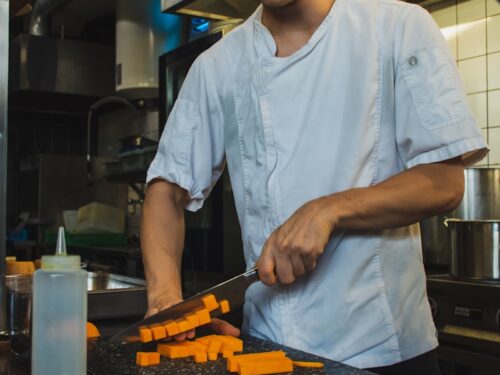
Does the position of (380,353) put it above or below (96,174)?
below

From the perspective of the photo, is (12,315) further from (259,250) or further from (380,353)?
(380,353)

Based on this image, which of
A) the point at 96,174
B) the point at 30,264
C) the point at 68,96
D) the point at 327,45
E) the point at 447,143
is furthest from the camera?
the point at 96,174

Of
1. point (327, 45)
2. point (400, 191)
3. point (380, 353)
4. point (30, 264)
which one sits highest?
point (327, 45)

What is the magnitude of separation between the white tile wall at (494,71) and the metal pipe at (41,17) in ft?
9.00

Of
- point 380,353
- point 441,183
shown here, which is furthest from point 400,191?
point 380,353

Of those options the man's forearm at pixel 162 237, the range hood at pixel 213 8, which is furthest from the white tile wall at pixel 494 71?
the man's forearm at pixel 162 237

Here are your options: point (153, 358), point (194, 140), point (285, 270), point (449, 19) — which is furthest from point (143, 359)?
point (449, 19)

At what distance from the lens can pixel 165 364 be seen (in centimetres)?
80

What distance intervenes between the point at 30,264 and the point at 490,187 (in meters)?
1.58

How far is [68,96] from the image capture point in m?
4.38

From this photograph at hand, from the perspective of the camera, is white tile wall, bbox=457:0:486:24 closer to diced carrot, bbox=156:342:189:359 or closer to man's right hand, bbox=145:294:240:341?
man's right hand, bbox=145:294:240:341

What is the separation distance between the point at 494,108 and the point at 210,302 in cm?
178

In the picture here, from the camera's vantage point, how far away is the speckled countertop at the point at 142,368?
2.49 feet

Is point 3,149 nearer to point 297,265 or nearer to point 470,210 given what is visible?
point 297,265
